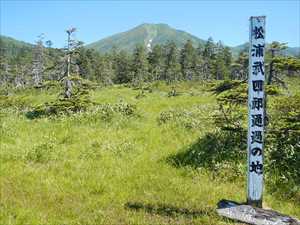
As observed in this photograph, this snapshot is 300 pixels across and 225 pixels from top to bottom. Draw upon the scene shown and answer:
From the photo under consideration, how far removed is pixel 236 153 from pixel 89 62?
93594 millimetres

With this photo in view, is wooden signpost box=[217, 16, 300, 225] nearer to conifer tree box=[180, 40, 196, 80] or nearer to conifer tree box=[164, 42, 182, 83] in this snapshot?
conifer tree box=[164, 42, 182, 83]

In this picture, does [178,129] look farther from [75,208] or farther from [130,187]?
[75,208]

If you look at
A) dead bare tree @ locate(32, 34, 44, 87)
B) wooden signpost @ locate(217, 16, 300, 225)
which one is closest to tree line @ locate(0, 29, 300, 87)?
dead bare tree @ locate(32, 34, 44, 87)

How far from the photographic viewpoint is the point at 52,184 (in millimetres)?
10727

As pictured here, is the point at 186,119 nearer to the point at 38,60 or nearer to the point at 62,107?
the point at 62,107

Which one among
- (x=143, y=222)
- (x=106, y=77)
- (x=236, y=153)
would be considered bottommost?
(x=143, y=222)

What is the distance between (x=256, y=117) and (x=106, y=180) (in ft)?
14.5

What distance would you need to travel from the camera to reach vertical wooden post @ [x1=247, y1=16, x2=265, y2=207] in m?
8.76

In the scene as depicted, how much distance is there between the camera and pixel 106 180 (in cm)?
1114

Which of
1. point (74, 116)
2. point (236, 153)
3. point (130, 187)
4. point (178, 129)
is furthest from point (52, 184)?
point (74, 116)

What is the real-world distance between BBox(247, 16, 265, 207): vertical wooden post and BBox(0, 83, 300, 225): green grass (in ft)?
3.38

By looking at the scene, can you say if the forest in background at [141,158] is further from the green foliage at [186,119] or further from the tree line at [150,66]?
the tree line at [150,66]

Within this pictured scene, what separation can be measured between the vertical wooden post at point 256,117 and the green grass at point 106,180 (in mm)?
1030

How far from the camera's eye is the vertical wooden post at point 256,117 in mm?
8758
